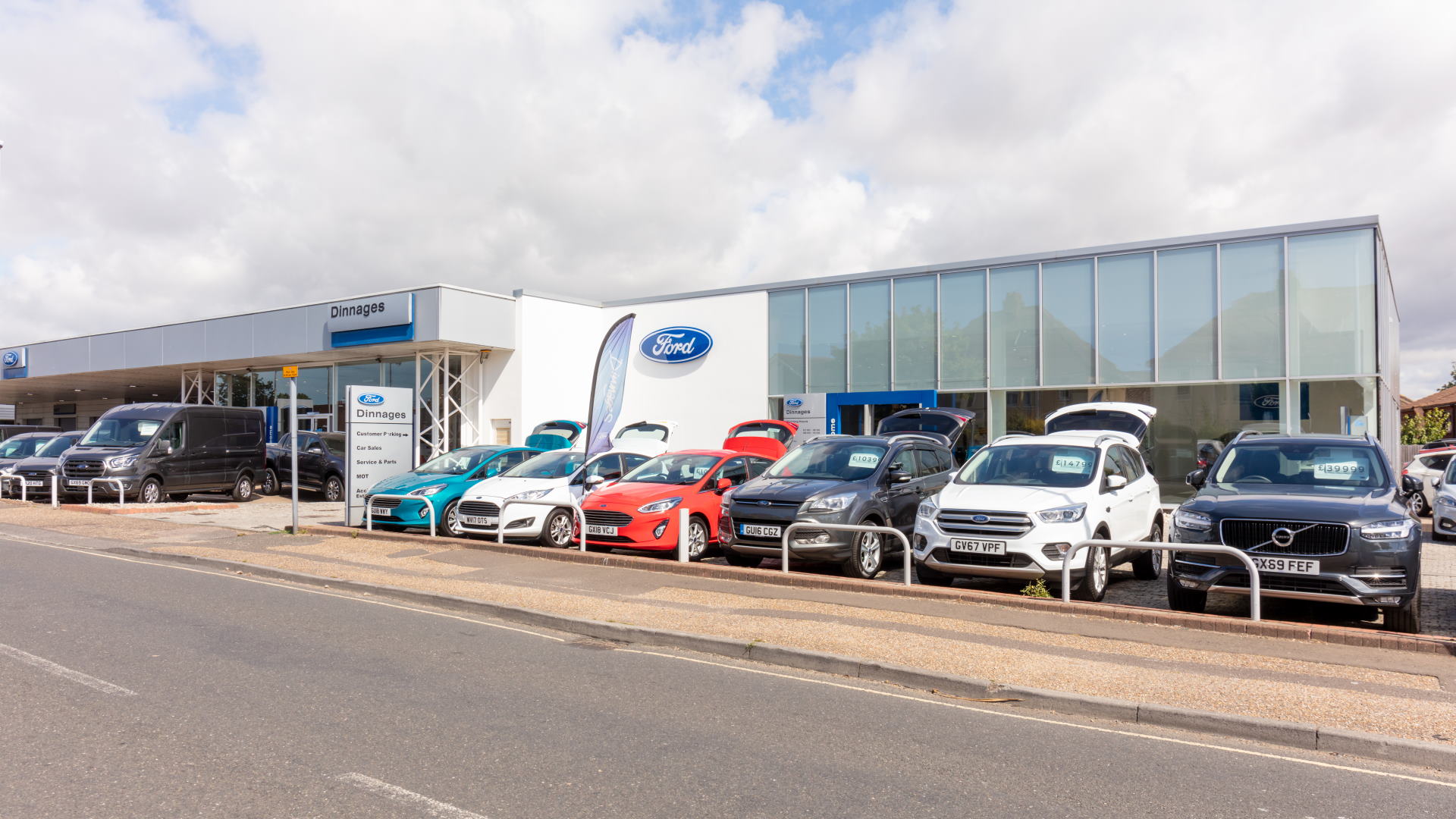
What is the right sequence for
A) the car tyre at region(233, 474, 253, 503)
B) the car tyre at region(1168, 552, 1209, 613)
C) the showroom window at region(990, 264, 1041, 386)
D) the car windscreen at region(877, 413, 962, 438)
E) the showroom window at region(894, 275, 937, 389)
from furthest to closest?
the showroom window at region(894, 275, 937, 389), the car tyre at region(233, 474, 253, 503), the showroom window at region(990, 264, 1041, 386), the car windscreen at region(877, 413, 962, 438), the car tyre at region(1168, 552, 1209, 613)

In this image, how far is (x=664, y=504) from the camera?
12.9 m

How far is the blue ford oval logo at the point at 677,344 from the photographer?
2839cm

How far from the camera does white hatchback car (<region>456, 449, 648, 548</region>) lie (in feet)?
46.2

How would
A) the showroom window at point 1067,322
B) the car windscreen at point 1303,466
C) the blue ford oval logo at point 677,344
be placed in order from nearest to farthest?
the car windscreen at point 1303,466 → the showroom window at point 1067,322 → the blue ford oval logo at point 677,344

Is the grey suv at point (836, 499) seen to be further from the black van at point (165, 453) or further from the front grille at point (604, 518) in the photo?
the black van at point (165, 453)

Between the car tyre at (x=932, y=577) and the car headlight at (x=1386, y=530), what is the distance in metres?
3.84

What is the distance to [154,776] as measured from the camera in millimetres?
4539

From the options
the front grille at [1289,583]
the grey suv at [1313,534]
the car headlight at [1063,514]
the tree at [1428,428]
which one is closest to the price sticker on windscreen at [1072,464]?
the car headlight at [1063,514]

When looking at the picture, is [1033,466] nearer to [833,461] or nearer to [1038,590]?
[1038,590]

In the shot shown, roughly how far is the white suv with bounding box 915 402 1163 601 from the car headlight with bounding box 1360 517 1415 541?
7.70 feet

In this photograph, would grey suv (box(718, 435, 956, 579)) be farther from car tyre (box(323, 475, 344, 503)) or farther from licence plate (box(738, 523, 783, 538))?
car tyre (box(323, 475, 344, 503))

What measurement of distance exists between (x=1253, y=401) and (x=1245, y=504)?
46.1ft

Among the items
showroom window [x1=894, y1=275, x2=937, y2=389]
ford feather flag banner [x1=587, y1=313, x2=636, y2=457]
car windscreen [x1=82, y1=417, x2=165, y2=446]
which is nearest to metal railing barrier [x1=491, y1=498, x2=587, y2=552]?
ford feather flag banner [x1=587, y1=313, x2=636, y2=457]

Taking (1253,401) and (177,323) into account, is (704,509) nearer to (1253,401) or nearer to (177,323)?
(1253,401)
